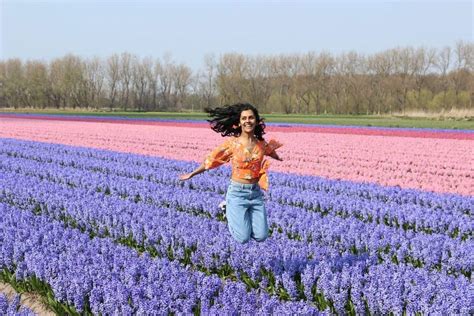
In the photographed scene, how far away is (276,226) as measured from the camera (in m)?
8.25

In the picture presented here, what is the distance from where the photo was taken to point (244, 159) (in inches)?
224

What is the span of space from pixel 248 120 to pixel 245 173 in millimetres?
555

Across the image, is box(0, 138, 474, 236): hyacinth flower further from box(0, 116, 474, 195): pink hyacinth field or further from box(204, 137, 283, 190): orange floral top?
box(204, 137, 283, 190): orange floral top

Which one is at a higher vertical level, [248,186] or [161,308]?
[248,186]

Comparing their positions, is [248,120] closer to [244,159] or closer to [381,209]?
[244,159]

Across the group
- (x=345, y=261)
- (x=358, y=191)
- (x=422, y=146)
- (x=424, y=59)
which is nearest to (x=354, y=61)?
(x=424, y=59)

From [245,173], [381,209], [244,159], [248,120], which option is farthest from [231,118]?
[381,209]

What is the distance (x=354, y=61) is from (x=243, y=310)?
87711 millimetres

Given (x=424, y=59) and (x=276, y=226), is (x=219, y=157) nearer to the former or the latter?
(x=276, y=226)

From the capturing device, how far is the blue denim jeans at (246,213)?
5.70 m

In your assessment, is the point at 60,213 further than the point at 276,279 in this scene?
Yes

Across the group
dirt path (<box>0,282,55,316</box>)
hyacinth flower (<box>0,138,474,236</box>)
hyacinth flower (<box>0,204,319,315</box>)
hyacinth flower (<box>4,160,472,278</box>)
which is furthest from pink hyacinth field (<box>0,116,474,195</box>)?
dirt path (<box>0,282,55,316</box>)

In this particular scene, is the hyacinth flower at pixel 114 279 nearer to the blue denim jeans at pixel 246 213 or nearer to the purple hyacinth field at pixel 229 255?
the purple hyacinth field at pixel 229 255

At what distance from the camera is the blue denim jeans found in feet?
18.7
